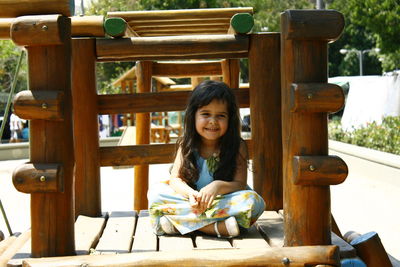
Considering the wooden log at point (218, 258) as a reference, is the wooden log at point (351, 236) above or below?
below

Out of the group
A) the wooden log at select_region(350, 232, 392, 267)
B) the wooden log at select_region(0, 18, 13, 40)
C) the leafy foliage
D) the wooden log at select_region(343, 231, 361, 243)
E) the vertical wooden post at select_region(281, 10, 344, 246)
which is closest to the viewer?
the vertical wooden post at select_region(281, 10, 344, 246)

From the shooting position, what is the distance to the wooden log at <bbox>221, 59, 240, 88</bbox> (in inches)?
230

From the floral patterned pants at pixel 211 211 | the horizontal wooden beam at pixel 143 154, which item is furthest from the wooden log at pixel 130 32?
the floral patterned pants at pixel 211 211

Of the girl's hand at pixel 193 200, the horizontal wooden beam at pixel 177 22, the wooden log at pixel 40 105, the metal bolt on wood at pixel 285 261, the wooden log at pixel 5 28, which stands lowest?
the metal bolt on wood at pixel 285 261

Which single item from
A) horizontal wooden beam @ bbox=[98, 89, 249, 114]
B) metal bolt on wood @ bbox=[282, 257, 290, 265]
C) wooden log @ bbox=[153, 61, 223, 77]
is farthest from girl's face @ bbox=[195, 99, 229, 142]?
wooden log @ bbox=[153, 61, 223, 77]

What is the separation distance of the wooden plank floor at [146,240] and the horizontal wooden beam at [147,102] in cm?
84

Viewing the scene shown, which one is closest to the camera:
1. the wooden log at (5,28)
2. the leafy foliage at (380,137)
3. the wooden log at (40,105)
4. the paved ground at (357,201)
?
the wooden log at (40,105)

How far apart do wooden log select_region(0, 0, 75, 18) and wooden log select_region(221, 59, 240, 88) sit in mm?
3012

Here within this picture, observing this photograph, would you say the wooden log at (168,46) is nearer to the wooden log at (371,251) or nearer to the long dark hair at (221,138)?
the long dark hair at (221,138)

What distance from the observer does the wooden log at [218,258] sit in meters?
2.87

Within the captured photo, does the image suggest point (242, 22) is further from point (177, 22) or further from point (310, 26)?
point (310, 26)

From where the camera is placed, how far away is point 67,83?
2947 mm

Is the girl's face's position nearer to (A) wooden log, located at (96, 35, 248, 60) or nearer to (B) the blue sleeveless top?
(B) the blue sleeveless top

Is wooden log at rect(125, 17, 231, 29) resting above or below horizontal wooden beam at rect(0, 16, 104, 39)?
above
